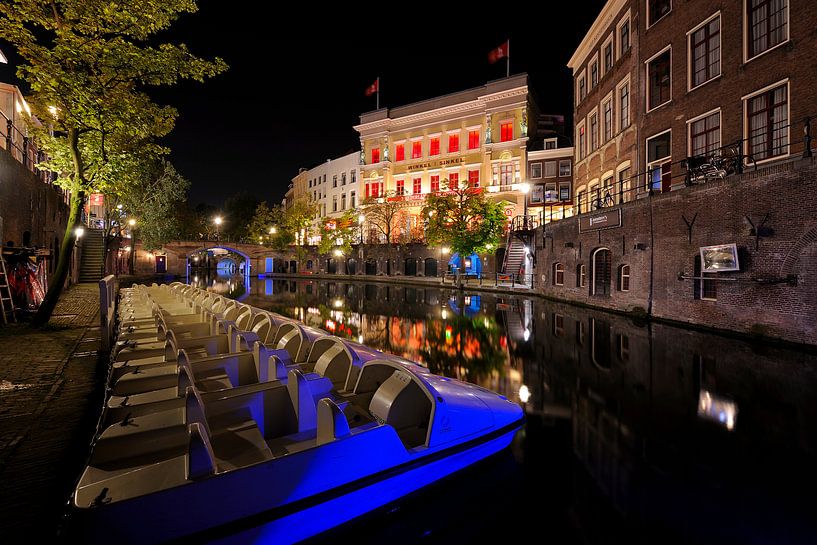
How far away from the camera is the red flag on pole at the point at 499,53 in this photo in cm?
3616

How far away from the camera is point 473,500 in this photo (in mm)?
3752

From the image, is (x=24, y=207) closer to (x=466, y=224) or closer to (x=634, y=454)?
(x=634, y=454)

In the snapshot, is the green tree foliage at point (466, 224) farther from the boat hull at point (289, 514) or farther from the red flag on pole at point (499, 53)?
the boat hull at point (289, 514)

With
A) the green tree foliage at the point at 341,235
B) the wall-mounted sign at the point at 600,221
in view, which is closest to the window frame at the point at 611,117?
the wall-mounted sign at the point at 600,221

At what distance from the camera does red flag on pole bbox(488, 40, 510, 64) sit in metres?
36.2

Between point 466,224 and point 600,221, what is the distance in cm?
1523

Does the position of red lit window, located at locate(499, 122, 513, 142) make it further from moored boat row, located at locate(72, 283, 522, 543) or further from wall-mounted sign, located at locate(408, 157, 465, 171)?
moored boat row, located at locate(72, 283, 522, 543)

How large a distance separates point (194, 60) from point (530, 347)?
11.8 meters

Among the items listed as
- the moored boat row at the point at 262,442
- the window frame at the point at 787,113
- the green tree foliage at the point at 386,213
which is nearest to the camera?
the moored boat row at the point at 262,442

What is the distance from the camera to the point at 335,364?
504 cm

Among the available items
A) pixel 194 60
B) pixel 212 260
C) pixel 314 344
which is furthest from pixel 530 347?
pixel 212 260

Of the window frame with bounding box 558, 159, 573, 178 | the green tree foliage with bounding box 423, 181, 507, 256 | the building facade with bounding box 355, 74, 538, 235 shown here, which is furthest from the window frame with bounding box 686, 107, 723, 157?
the building facade with bounding box 355, 74, 538, 235

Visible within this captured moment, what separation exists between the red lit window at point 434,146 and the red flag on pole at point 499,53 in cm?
1149

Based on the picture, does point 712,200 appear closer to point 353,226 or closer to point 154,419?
point 154,419
